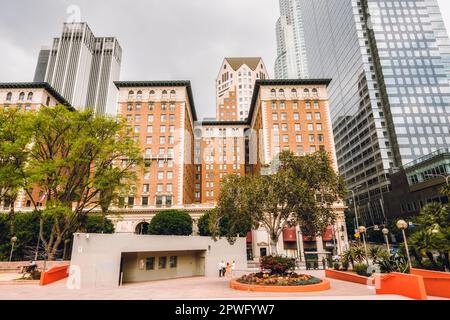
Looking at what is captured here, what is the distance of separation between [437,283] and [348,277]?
9.26 m

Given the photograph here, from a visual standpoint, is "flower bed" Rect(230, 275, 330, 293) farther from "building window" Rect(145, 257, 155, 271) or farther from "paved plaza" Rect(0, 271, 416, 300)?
"building window" Rect(145, 257, 155, 271)

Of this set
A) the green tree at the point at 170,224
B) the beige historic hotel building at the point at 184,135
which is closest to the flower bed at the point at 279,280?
the green tree at the point at 170,224

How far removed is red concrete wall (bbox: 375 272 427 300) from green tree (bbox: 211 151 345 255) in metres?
6.75

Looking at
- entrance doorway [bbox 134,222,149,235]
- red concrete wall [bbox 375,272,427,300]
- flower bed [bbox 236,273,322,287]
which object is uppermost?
entrance doorway [bbox 134,222,149,235]

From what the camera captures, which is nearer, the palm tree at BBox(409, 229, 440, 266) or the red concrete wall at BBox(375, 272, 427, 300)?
the red concrete wall at BBox(375, 272, 427, 300)

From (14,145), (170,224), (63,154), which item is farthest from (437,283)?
(170,224)

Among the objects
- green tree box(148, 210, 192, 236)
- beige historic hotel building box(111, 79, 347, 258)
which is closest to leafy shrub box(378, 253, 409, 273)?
beige historic hotel building box(111, 79, 347, 258)

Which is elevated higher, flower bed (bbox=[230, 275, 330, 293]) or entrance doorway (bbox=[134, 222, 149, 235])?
entrance doorway (bbox=[134, 222, 149, 235])

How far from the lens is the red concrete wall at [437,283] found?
1396 centimetres

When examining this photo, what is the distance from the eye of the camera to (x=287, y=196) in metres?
21.4

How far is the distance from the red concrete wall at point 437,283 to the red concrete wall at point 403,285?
2.22m

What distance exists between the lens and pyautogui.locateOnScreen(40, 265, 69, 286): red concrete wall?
863 inches

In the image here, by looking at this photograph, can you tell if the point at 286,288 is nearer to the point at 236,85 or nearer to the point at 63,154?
the point at 63,154
